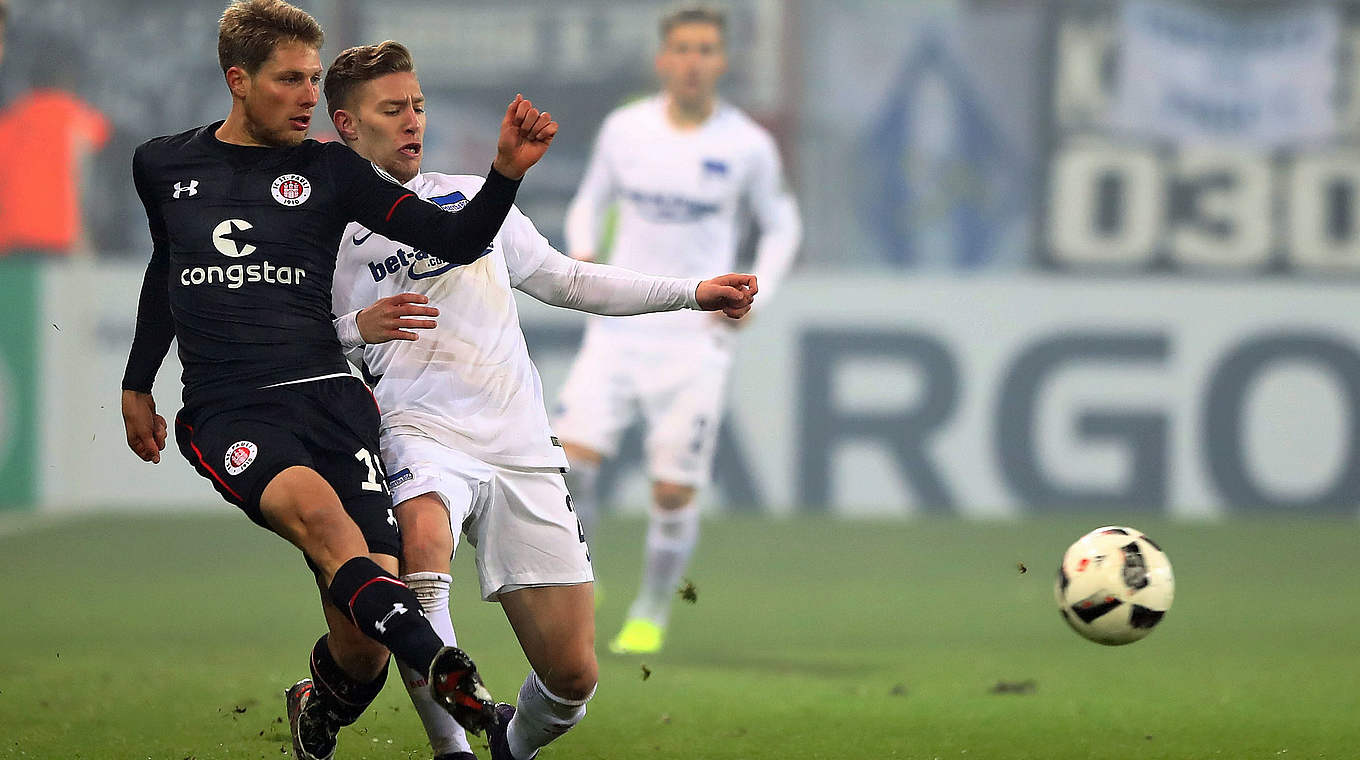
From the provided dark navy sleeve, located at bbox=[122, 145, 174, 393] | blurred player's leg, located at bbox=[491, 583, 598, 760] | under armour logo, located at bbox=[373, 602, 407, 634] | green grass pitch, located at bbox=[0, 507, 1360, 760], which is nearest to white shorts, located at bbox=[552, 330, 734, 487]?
green grass pitch, located at bbox=[0, 507, 1360, 760]

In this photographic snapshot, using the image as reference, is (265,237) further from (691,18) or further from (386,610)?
(691,18)

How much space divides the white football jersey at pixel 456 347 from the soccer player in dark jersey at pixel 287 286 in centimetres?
22

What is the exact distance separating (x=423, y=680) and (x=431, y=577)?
0.23 metres

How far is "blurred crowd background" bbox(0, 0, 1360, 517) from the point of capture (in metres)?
10.8

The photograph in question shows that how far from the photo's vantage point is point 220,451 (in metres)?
4.01

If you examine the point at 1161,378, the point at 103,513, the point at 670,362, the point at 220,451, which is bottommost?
the point at 103,513

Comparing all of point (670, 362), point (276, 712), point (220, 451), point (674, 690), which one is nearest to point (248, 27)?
point (220, 451)

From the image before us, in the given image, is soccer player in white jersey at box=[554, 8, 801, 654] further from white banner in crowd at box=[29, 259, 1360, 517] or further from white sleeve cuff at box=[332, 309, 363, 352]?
white banner in crowd at box=[29, 259, 1360, 517]

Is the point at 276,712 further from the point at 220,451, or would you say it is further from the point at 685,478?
the point at 685,478

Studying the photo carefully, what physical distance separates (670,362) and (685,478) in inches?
19.0

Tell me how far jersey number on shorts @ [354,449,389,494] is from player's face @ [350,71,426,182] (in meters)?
0.75

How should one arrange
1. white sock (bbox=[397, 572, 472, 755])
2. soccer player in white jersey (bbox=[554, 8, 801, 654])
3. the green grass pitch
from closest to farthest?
white sock (bbox=[397, 572, 472, 755])
the green grass pitch
soccer player in white jersey (bbox=[554, 8, 801, 654])

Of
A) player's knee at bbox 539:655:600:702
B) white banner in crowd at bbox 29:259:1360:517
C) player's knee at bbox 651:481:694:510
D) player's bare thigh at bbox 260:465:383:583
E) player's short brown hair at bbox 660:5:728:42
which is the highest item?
player's short brown hair at bbox 660:5:728:42

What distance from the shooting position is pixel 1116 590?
4.83m
